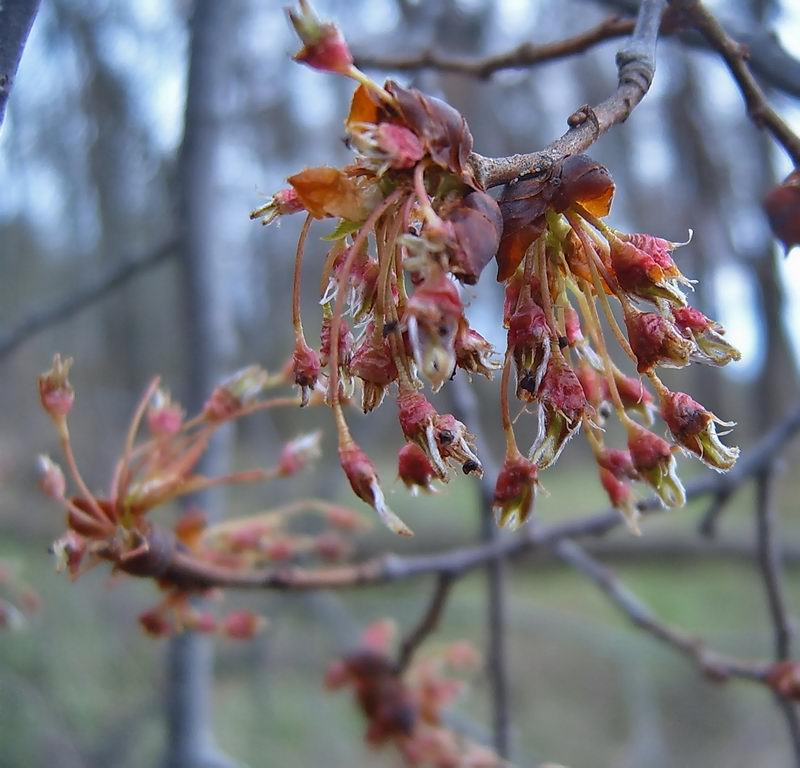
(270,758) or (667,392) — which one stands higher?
(667,392)

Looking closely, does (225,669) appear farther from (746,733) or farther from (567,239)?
(567,239)

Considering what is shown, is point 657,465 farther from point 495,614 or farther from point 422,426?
point 495,614

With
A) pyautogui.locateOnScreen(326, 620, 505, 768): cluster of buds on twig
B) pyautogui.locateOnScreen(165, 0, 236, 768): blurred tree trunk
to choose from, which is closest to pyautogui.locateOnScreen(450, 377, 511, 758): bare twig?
pyautogui.locateOnScreen(326, 620, 505, 768): cluster of buds on twig

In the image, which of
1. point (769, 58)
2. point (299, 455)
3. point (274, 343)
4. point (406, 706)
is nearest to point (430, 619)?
point (406, 706)

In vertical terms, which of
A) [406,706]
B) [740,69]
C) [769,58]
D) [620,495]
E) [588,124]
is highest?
[769,58]

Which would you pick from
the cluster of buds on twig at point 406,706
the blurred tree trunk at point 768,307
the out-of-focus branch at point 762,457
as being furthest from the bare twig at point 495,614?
the blurred tree trunk at point 768,307

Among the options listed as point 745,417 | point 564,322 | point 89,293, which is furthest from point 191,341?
point 745,417

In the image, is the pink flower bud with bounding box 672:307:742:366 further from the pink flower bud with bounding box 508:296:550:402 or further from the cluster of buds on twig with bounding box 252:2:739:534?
the pink flower bud with bounding box 508:296:550:402
